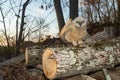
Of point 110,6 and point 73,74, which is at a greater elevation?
point 110,6

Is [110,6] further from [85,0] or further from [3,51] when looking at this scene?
[3,51]

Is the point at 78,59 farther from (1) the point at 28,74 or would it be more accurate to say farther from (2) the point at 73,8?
(2) the point at 73,8

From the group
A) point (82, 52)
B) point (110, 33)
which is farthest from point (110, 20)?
point (82, 52)

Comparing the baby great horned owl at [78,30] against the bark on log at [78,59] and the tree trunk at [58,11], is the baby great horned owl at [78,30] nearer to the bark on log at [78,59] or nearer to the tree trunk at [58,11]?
the bark on log at [78,59]

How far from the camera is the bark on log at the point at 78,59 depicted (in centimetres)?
457

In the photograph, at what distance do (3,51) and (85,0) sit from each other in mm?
5727

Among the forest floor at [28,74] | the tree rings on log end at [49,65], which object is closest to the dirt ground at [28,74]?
the forest floor at [28,74]

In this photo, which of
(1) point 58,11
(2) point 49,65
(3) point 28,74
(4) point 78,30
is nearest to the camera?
(2) point 49,65

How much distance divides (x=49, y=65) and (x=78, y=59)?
0.49m

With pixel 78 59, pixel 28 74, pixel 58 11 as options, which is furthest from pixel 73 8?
pixel 78 59

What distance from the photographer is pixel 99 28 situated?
10.7 metres

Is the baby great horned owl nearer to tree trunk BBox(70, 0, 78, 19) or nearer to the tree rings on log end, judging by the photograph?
the tree rings on log end

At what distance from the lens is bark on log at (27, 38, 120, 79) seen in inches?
180

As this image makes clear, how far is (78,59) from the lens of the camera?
4738 mm
